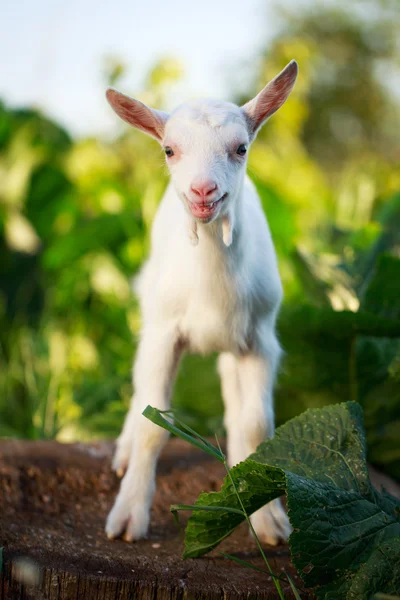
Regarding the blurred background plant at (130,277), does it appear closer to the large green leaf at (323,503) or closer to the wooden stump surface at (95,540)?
the wooden stump surface at (95,540)

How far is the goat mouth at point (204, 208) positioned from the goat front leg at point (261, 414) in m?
0.71

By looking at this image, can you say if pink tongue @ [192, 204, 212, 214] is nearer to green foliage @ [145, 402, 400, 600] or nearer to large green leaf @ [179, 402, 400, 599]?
green foliage @ [145, 402, 400, 600]

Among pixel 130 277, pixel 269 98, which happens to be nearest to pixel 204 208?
pixel 269 98

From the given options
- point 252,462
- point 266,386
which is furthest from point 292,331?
point 252,462

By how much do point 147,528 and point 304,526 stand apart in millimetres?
717

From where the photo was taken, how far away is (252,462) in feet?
6.78

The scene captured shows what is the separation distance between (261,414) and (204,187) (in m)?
0.90

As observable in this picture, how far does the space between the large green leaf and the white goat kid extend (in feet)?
0.94

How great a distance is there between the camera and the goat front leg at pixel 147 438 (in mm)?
2529

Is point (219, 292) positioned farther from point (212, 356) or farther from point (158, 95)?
point (158, 95)

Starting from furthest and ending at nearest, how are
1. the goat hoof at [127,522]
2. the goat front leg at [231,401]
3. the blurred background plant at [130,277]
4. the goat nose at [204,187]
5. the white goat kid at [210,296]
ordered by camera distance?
the blurred background plant at [130,277], the goat front leg at [231,401], the goat hoof at [127,522], the white goat kid at [210,296], the goat nose at [204,187]

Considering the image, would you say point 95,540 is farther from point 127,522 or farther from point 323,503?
point 323,503

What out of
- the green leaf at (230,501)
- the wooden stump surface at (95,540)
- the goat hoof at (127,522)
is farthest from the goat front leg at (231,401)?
the green leaf at (230,501)

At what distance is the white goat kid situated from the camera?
2.21 m
